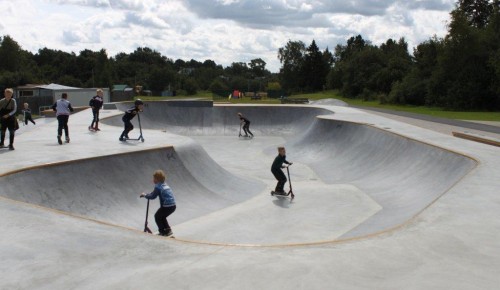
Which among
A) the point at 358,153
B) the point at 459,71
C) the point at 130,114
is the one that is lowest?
the point at 358,153

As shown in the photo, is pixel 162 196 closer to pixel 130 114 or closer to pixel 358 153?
pixel 130 114

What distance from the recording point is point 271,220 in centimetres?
1179

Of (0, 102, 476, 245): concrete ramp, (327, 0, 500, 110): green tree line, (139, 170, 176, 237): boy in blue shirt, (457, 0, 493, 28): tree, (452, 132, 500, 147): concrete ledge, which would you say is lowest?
(0, 102, 476, 245): concrete ramp

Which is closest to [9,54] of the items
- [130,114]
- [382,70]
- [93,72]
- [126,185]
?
[93,72]

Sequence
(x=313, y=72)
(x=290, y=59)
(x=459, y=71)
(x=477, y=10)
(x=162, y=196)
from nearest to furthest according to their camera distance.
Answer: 1. (x=162, y=196)
2. (x=459, y=71)
3. (x=477, y=10)
4. (x=313, y=72)
5. (x=290, y=59)

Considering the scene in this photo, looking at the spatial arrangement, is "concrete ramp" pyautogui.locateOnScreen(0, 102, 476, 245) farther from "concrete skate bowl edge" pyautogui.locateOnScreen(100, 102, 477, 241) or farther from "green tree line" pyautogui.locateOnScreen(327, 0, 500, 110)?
"green tree line" pyautogui.locateOnScreen(327, 0, 500, 110)

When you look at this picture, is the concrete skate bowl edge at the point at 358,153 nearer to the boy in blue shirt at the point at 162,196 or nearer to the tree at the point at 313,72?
the boy in blue shirt at the point at 162,196

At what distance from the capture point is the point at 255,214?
12297 mm

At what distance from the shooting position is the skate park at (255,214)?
5.28 m

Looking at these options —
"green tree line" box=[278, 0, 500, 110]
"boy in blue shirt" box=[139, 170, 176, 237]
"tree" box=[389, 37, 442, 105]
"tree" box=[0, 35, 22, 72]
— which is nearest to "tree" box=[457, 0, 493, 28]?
"green tree line" box=[278, 0, 500, 110]

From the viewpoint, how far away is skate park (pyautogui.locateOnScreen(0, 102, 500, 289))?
528 centimetres

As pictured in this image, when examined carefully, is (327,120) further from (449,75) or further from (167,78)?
(167,78)

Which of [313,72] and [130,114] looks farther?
[313,72]

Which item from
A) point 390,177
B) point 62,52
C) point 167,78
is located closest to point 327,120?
point 390,177
